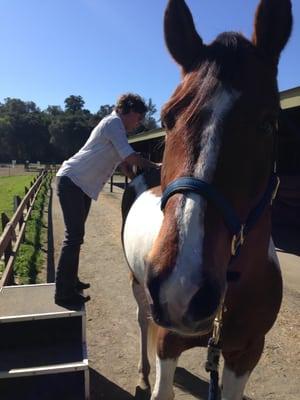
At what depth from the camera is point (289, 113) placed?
10.1 m

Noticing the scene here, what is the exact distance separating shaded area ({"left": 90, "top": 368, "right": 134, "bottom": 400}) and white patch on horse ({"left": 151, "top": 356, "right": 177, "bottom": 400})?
99cm

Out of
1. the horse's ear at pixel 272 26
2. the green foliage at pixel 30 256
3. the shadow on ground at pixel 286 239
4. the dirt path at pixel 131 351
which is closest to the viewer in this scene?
the horse's ear at pixel 272 26

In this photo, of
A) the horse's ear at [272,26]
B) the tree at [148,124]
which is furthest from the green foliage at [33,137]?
the horse's ear at [272,26]

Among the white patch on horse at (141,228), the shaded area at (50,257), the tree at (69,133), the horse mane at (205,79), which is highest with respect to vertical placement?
the tree at (69,133)

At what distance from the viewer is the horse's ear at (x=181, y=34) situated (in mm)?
1937

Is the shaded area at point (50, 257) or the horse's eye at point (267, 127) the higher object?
the horse's eye at point (267, 127)

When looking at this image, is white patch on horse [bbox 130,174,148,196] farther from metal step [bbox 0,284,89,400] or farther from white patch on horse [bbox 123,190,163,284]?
metal step [bbox 0,284,89,400]

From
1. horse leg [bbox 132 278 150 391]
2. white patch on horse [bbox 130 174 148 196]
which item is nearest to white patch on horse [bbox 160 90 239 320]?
horse leg [bbox 132 278 150 391]

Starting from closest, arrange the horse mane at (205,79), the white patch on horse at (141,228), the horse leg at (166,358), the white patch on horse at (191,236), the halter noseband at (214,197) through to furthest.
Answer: the white patch on horse at (191,236)
the halter noseband at (214,197)
the horse mane at (205,79)
the horse leg at (166,358)
the white patch on horse at (141,228)

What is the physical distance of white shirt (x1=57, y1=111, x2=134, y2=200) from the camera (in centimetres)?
337

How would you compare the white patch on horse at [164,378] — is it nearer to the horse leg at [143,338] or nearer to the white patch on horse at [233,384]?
the white patch on horse at [233,384]

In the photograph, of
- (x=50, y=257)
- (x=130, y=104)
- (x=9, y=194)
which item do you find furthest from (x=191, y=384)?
(x=9, y=194)

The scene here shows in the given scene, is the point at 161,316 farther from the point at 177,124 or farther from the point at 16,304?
the point at 16,304

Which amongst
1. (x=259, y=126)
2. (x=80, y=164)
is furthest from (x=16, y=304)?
(x=259, y=126)
